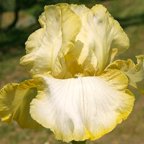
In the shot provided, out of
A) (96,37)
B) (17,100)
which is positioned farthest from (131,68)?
(17,100)

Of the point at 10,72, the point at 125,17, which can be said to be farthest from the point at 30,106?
the point at 125,17

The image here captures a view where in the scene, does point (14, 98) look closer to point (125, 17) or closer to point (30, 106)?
point (30, 106)

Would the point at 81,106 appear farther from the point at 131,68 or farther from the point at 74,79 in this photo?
the point at 131,68

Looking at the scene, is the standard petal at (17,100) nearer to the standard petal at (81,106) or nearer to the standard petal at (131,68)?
the standard petal at (81,106)

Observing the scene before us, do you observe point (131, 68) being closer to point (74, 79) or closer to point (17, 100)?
point (74, 79)

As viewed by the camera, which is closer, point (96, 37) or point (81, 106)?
point (81, 106)

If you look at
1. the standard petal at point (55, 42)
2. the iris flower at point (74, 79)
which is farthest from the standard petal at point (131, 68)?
the standard petal at point (55, 42)

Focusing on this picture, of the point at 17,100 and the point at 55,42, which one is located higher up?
the point at 55,42
